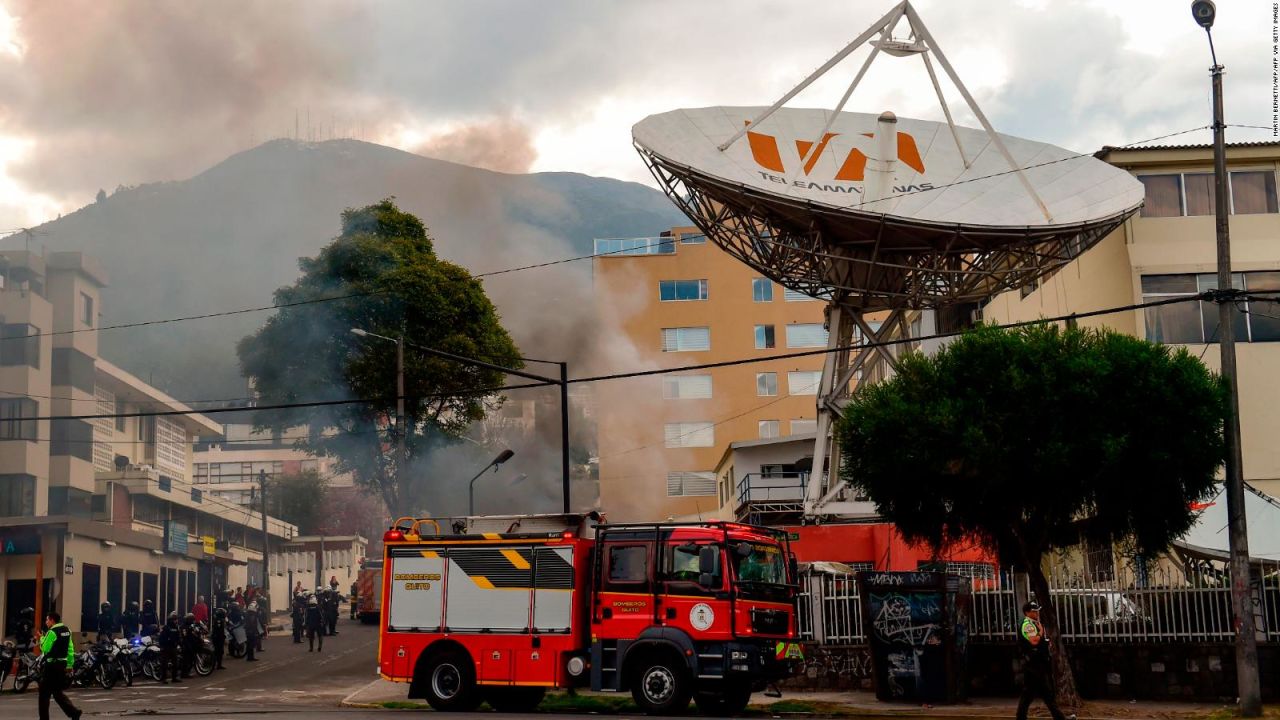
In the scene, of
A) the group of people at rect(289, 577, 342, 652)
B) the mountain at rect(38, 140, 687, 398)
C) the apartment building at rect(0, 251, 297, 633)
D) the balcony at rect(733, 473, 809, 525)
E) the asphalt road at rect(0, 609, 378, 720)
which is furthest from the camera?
the mountain at rect(38, 140, 687, 398)

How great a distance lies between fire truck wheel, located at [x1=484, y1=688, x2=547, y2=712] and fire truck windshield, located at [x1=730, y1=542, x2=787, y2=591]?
465 centimetres

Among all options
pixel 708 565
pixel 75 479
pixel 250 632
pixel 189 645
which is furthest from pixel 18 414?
pixel 708 565

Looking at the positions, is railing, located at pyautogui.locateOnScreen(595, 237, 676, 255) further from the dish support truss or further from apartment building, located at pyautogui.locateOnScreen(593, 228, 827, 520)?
the dish support truss

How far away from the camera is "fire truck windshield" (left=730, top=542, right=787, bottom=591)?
2156 cm

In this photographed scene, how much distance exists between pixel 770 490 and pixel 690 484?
20405 millimetres

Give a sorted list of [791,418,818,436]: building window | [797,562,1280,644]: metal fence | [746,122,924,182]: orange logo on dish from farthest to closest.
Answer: [791,418,818,436]: building window
[746,122,924,182]: orange logo on dish
[797,562,1280,644]: metal fence

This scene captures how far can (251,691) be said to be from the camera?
2902 cm

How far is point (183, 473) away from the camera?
259 ft

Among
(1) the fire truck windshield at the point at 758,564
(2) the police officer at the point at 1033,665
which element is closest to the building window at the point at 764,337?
(1) the fire truck windshield at the point at 758,564

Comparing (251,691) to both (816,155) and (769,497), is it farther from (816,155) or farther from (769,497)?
(769,497)

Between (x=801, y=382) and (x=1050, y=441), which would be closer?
(x=1050, y=441)

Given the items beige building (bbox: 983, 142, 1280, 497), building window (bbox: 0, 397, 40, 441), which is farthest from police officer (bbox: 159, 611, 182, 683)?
building window (bbox: 0, 397, 40, 441)

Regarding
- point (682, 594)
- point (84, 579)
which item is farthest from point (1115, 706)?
point (84, 579)

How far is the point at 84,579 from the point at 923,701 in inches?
1482
